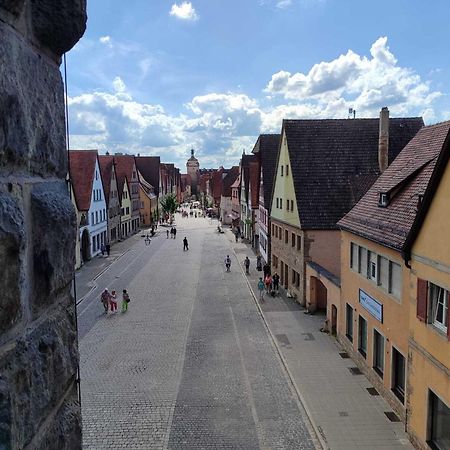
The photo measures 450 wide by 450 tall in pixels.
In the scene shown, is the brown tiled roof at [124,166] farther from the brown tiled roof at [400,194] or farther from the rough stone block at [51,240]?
the rough stone block at [51,240]

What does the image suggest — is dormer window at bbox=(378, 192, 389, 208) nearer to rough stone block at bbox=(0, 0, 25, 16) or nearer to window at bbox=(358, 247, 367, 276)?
window at bbox=(358, 247, 367, 276)

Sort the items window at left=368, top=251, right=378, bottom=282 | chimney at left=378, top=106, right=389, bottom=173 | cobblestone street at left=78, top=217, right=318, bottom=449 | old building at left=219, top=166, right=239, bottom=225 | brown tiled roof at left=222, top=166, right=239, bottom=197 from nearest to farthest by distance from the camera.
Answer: cobblestone street at left=78, top=217, right=318, bottom=449, window at left=368, top=251, right=378, bottom=282, chimney at left=378, top=106, right=389, bottom=173, old building at left=219, top=166, right=239, bottom=225, brown tiled roof at left=222, top=166, right=239, bottom=197

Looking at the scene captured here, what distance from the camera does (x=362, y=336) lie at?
16.9 metres

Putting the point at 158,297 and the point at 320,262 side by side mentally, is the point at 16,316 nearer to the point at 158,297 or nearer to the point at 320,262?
the point at 320,262

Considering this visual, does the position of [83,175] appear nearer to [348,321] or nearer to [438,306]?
[348,321]

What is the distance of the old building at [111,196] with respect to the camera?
48.6m

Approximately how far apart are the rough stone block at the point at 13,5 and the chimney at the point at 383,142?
2587 centimetres

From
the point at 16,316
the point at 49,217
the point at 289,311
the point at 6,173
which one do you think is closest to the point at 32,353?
the point at 16,316

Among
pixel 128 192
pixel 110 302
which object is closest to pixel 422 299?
pixel 110 302

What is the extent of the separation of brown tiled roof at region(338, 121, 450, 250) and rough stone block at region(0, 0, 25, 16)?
12.4 meters

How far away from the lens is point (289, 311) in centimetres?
2414

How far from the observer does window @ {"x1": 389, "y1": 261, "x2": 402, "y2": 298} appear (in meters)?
13.4

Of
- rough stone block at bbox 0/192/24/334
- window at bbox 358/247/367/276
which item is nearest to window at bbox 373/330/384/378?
window at bbox 358/247/367/276

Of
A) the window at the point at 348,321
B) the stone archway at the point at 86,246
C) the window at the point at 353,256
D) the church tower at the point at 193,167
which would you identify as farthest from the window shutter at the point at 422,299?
the church tower at the point at 193,167
